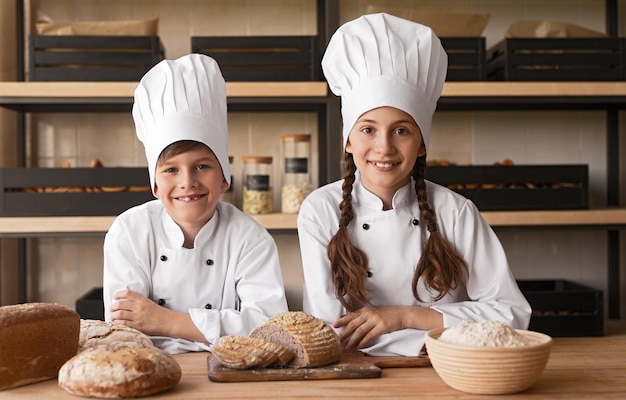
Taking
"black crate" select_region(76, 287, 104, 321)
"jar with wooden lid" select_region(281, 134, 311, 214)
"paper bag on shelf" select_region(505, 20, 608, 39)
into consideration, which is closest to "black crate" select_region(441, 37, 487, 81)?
"paper bag on shelf" select_region(505, 20, 608, 39)

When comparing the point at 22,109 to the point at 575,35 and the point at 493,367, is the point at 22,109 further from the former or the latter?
the point at 493,367

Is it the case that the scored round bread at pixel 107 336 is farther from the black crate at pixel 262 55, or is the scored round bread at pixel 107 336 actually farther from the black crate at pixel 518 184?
the black crate at pixel 518 184

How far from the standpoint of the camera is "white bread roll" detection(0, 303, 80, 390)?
1.15 metres

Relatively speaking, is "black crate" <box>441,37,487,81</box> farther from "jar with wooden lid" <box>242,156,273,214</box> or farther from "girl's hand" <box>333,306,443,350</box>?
"girl's hand" <box>333,306,443,350</box>

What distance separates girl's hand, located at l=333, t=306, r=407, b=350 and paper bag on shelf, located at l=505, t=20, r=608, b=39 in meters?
1.64

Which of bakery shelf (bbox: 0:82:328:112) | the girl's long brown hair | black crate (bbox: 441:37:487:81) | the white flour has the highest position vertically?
black crate (bbox: 441:37:487:81)

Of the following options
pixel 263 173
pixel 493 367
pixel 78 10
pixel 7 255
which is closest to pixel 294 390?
pixel 493 367

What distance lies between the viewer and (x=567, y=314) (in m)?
2.63

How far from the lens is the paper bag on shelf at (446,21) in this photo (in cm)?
268

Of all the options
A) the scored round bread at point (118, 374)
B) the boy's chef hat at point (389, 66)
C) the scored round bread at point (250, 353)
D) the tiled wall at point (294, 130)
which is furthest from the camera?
the tiled wall at point (294, 130)

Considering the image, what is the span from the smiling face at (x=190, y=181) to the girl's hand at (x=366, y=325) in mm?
389

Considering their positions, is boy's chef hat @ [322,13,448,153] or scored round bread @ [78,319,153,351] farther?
boy's chef hat @ [322,13,448,153]

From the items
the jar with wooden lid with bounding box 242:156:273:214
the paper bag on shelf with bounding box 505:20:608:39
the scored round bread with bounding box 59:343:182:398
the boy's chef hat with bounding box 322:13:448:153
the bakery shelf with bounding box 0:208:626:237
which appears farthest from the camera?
the paper bag on shelf with bounding box 505:20:608:39

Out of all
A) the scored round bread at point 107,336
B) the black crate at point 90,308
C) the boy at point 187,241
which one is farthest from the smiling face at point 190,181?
the black crate at point 90,308
